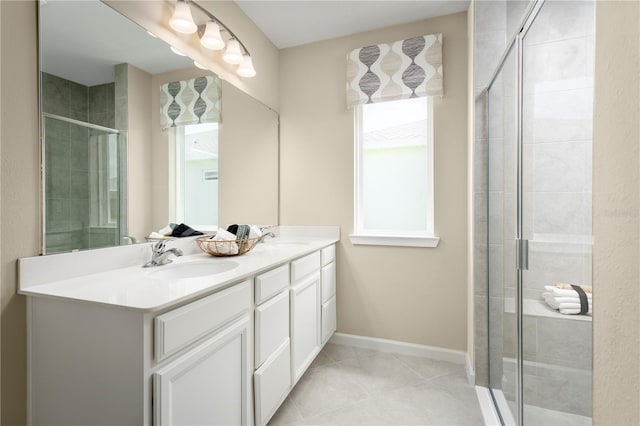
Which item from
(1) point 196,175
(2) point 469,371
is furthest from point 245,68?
(2) point 469,371

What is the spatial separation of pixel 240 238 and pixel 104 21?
3.83 feet

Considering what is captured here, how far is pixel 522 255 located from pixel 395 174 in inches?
48.3

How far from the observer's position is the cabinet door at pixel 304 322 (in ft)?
5.57

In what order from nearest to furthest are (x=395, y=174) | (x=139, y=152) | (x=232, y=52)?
(x=139, y=152) < (x=232, y=52) < (x=395, y=174)

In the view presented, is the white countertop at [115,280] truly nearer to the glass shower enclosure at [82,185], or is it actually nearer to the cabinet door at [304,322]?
the glass shower enclosure at [82,185]

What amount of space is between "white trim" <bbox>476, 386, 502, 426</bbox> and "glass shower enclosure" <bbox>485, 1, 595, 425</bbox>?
0.04m

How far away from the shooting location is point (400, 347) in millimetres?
2318

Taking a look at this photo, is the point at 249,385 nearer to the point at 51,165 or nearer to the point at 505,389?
the point at 51,165

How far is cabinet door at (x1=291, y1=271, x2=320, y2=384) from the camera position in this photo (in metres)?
1.70

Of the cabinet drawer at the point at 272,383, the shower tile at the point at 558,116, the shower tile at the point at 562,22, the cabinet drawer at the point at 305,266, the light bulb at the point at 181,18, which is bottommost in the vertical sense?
the cabinet drawer at the point at 272,383

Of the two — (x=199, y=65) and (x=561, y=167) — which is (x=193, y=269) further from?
(x=561, y=167)

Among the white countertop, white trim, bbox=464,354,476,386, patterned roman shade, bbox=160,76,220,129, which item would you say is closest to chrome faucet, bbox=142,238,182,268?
the white countertop

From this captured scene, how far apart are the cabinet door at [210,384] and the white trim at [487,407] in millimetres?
1260

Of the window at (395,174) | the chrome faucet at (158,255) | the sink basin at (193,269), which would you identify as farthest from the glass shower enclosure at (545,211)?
the chrome faucet at (158,255)
